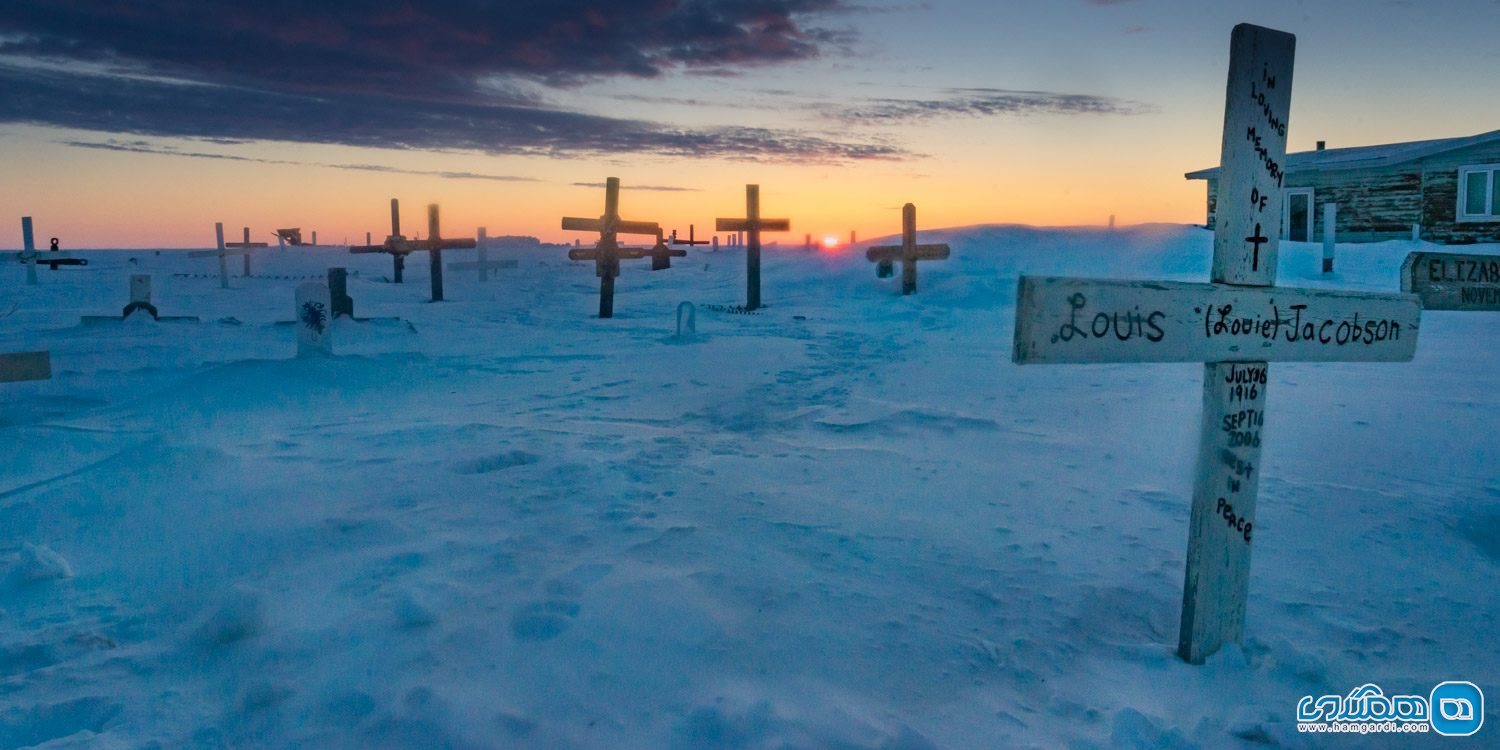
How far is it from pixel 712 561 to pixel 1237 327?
2.43 metres

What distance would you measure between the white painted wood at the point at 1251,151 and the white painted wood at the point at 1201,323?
12 cm

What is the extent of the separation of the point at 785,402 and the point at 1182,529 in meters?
4.20

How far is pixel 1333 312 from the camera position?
331 centimetres

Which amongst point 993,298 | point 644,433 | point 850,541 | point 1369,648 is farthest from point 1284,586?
point 993,298

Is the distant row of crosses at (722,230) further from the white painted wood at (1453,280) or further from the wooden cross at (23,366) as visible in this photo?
the white painted wood at (1453,280)

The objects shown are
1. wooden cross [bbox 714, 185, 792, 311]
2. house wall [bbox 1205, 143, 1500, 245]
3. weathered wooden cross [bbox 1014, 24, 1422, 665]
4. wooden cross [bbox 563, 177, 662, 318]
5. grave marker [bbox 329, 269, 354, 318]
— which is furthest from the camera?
house wall [bbox 1205, 143, 1500, 245]

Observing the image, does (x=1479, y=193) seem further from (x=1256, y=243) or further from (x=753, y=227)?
(x=1256, y=243)

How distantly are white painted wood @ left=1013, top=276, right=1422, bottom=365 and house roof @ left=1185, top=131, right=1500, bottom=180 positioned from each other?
25.8 metres

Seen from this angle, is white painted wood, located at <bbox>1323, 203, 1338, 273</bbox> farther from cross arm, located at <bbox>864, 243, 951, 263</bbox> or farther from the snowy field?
the snowy field

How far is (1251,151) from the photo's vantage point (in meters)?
3.17

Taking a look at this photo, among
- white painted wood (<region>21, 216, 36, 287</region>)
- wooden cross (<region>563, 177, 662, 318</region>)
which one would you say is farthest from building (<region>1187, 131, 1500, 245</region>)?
white painted wood (<region>21, 216, 36, 287</region>)

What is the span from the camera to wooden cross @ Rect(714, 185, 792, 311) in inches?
814

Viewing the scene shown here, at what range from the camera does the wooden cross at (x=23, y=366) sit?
6.11 m

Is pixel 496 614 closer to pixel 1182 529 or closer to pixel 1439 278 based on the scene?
pixel 1182 529
